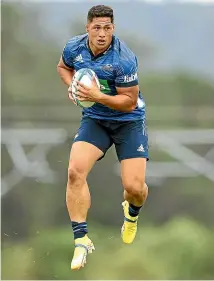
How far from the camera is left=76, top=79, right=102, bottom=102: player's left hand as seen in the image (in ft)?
25.2

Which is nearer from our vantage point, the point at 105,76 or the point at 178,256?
the point at 105,76

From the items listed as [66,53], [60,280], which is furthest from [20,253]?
[66,53]

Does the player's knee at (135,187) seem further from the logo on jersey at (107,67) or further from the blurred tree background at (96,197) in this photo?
the blurred tree background at (96,197)

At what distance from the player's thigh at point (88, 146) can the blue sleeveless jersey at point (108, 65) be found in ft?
0.38

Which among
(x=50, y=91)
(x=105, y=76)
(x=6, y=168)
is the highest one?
(x=105, y=76)

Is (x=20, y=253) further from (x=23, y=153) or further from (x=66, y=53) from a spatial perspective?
(x=66, y=53)

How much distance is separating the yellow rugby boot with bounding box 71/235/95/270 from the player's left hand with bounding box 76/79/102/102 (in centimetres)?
130

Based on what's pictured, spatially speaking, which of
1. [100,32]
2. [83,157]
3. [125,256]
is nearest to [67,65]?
[100,32]

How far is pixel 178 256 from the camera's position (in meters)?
17.3

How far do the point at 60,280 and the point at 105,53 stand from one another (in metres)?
10.1

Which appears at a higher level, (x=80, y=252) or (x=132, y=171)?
(x=132, y=171)

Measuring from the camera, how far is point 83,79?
777cm

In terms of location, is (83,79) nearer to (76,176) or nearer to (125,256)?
(76,176)

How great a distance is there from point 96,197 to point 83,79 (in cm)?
1030
